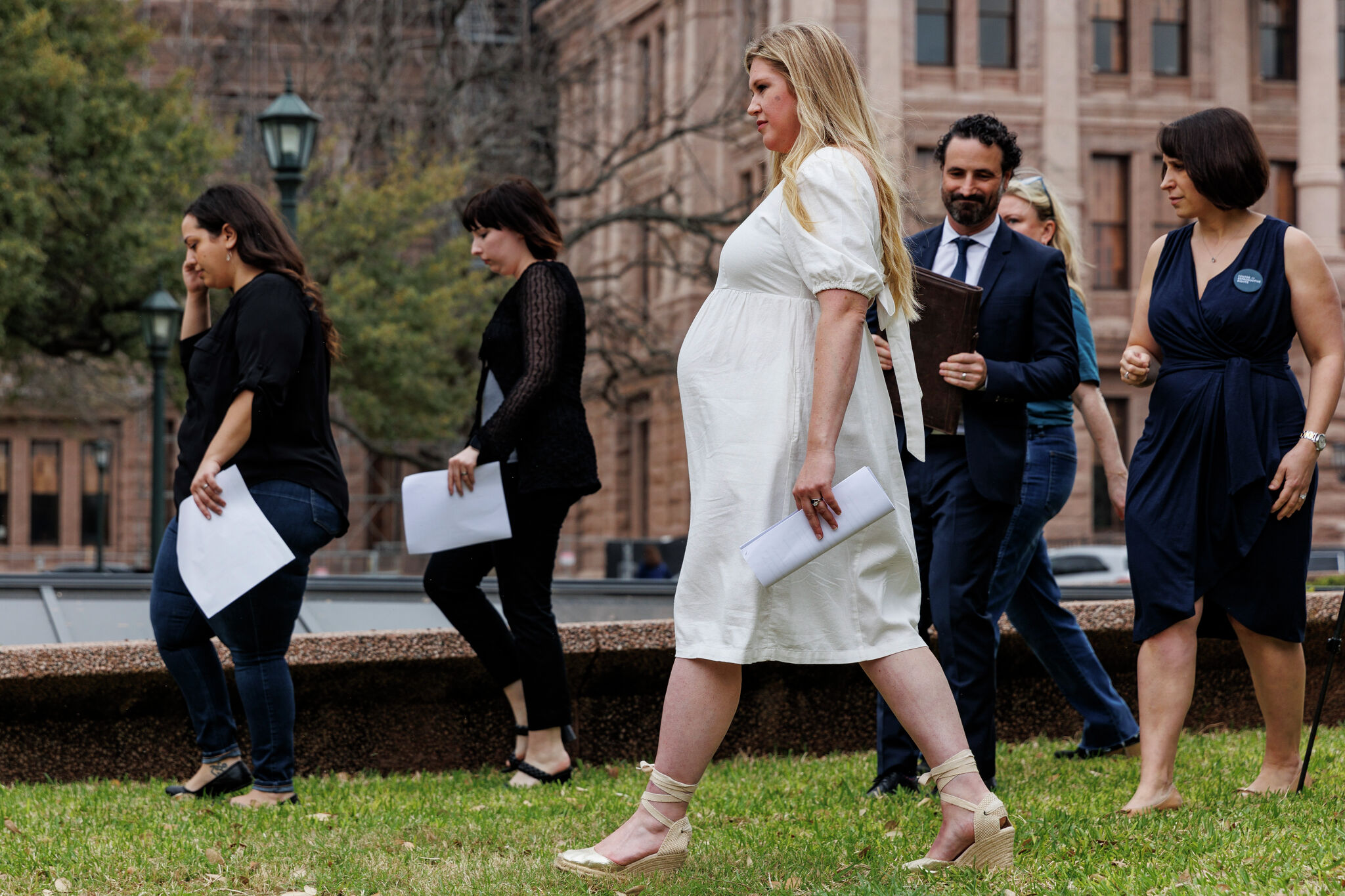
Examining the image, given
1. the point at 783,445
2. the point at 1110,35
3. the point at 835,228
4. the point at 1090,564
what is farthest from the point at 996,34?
the point at 783,445

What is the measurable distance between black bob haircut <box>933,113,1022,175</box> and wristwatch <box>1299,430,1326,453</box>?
1258mm

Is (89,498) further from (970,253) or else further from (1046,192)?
(970,253)

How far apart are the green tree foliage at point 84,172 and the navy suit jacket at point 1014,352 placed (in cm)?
1708

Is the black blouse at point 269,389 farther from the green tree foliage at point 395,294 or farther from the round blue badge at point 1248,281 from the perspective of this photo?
the green tree foliage at point 395,294

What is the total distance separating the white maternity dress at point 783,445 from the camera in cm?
396

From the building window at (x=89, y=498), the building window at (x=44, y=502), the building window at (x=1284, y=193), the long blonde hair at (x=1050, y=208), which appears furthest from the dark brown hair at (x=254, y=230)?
the building window at (x=44, y=502)

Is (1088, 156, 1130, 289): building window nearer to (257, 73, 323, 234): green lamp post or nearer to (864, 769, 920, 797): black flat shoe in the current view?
(257, 73, 323, 234): green lamp post

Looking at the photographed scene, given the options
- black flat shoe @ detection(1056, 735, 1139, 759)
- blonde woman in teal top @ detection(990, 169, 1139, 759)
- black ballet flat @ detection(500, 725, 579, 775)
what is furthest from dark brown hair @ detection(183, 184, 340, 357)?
black flat shoe @ detection(1056, 735, 1139, 759)

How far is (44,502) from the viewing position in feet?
162

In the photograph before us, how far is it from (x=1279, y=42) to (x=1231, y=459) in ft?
111

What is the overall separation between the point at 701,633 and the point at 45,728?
3.27 m

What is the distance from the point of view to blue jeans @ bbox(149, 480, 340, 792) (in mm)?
5328

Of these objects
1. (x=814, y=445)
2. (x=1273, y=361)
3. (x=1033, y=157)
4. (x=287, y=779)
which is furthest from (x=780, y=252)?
(x=1033, y=157)

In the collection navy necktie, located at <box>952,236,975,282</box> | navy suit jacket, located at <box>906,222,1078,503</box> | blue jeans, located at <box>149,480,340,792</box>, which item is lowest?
blue jeans, located at <box>149,480,340,792</box>
